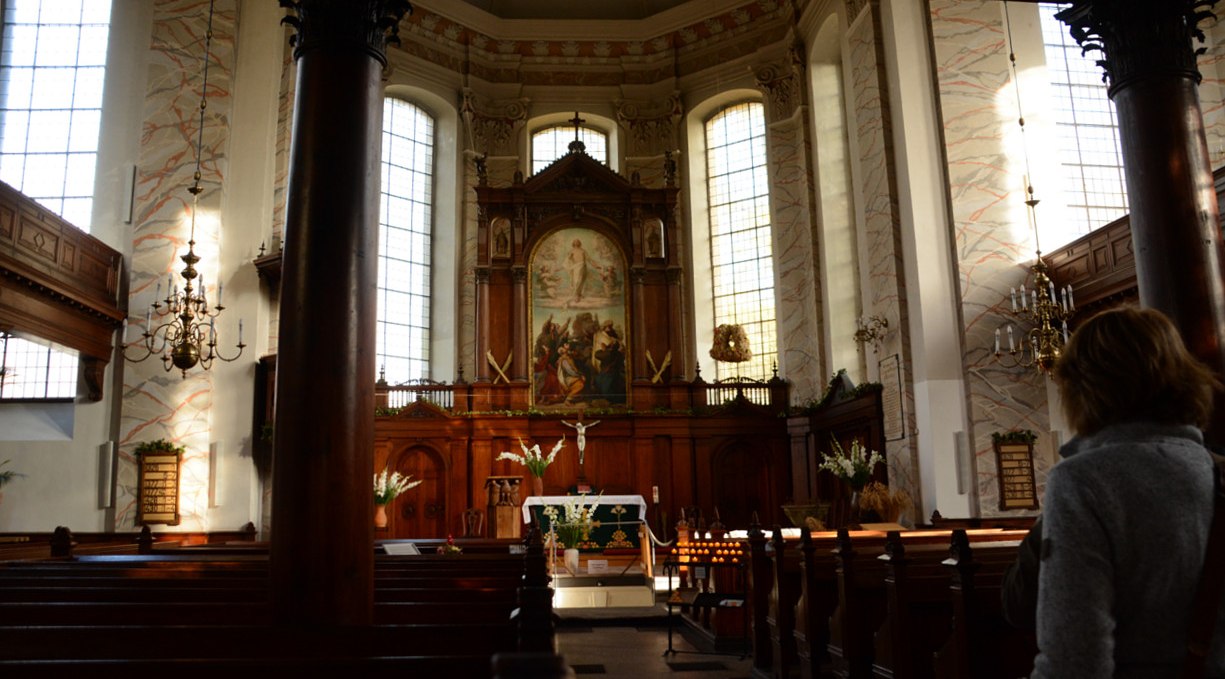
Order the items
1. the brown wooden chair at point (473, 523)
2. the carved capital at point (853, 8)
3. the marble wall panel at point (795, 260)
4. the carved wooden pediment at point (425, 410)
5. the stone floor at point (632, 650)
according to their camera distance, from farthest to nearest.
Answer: the marble wall panel at point (795, 260) → the carved wooden pediment at point (425, 410) → the carved capital at point (853, 8) → the brown wooden chair at point (473, 523) → the stone floor at point (632, 650)

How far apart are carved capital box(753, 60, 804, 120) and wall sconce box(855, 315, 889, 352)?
6.11 m

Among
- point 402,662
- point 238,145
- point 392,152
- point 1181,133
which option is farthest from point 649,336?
point 402,662

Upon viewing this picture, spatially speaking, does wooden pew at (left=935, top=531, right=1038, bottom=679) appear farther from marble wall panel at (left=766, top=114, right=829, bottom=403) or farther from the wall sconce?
marble wall panel at (left=766, top=114, right=829, bottom=403)

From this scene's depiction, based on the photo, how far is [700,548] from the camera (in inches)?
390

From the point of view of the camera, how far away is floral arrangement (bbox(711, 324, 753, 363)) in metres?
17.6

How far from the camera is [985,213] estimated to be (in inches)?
516

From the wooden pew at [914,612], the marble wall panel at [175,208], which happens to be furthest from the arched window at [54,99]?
the wooden pew at [914,612]

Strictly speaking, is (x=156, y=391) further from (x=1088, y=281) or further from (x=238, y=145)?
(x=1088, y=281)

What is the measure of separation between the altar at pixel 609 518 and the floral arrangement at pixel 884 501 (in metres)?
3.24

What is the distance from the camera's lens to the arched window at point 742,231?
19.3 metres

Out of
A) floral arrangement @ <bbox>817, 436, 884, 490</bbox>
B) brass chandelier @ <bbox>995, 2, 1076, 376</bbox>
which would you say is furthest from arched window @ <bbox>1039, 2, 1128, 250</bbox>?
floral arrangement @ <bbox>817, 436, 884, 490</bbox>

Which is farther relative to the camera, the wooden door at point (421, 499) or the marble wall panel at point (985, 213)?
the wooden door at point (421, 499)

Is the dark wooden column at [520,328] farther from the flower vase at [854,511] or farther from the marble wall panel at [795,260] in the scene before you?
the flower vase at [854,511]

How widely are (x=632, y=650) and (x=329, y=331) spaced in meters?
6.40
